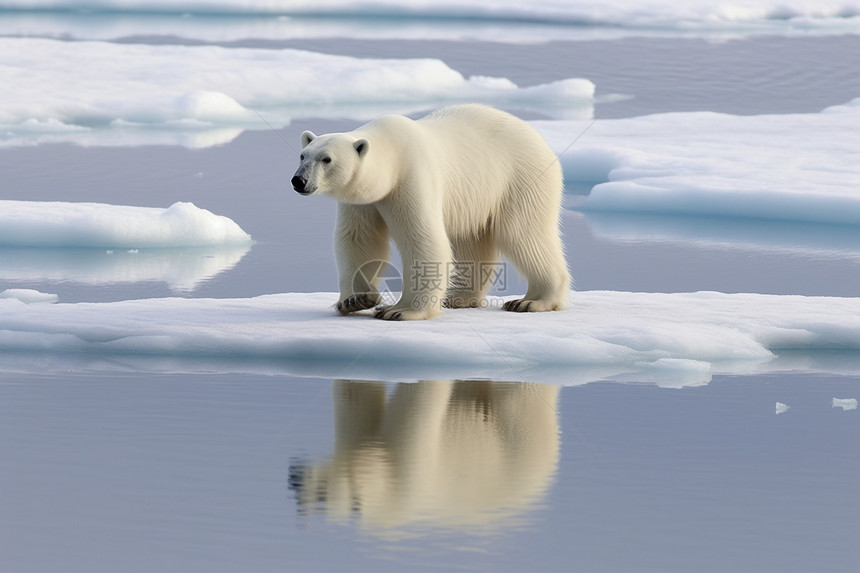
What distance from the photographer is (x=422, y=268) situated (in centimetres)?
680

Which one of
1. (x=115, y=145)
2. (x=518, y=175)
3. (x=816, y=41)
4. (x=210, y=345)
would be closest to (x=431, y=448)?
(x=210, y=345)

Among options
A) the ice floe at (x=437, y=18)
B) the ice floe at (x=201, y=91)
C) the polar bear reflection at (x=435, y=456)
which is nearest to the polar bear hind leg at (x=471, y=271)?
the polar bear reflection at (x=435, y=456)

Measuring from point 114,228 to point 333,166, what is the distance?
13.0 feet

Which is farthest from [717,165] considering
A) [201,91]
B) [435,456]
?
[435,456]

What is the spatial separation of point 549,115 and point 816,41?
1196cm

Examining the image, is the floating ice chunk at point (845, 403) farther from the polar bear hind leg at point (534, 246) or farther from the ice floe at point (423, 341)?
the polar bear hind leg at point (534, 246)

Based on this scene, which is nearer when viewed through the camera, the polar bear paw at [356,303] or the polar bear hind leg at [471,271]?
the polar bear paw at [356,303]

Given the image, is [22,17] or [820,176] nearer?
[820,176]

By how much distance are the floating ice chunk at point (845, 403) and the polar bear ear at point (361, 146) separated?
7.06 ft

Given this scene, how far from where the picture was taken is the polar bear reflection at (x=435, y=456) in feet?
14.4

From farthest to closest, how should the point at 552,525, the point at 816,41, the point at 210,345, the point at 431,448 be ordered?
the point at 816,41
the point at 210,345
the point at 431,448
the point at 552,525

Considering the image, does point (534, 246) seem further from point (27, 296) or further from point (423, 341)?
point (27, 296)

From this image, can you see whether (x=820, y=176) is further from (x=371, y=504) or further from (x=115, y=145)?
(x=371, y=504)

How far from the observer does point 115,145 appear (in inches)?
611
